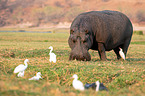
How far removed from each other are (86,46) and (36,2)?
11803 centimetres

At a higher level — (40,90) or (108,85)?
(40,90)

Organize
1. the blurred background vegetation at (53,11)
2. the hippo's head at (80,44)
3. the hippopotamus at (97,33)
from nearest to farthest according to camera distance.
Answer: the hippo's head at (80,44) → the hippopotamus at (97,33) → the blurred background vegetation at (53,11)

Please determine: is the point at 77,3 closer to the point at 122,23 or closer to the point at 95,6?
the point at 95,6

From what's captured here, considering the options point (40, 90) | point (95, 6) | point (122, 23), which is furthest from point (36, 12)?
point (40, 90)

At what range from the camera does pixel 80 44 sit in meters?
8.59

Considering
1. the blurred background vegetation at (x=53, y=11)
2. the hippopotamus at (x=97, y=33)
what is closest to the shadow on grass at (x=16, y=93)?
the hippopotamus at (x=97, y=33)

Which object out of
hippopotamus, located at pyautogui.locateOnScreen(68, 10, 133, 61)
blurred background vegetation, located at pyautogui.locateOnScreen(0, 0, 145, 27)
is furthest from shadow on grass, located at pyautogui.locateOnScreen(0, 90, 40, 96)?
blurred background vegetation, located at pyautogui.locateOnScreen(0, 0, 145, 27)

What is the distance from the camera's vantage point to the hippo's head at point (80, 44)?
850 centimetres

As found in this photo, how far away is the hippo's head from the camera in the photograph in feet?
27.9

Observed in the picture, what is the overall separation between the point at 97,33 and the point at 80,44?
142cm

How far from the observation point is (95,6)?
10712 centimetres

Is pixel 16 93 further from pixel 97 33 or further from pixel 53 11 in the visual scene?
pixel 53 11

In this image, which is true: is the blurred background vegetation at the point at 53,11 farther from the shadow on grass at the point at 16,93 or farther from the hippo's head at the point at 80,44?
the shadow on grass at the point at 16,93

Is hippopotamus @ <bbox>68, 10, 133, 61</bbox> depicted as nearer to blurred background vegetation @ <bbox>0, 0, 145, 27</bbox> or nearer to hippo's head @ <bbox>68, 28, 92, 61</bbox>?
hippo's head @ <bbox>68, 28, 92, 61</bbox>
